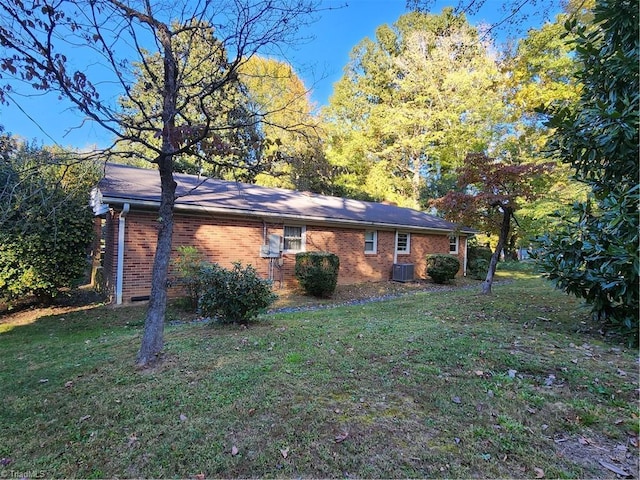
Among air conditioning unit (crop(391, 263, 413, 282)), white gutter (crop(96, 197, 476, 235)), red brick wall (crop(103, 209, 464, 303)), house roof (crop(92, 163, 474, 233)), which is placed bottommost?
air conditioning unit (crop(391, 263, 413, 282))

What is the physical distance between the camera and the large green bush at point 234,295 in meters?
5.94

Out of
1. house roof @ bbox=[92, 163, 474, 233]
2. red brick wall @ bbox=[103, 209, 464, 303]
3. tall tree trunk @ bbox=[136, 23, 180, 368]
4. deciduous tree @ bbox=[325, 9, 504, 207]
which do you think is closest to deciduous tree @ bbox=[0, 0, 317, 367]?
tall tree trunk @ bbox=[136, 23, 180, 368]

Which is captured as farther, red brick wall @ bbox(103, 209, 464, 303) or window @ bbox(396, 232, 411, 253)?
window @ bbox(396, 232, 411, 253)

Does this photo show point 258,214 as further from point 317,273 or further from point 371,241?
point 371,241

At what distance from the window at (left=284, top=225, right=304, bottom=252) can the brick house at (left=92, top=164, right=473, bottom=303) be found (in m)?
0.04

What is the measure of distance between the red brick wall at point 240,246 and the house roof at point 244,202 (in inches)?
16.1

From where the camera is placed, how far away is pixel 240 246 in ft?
34.3

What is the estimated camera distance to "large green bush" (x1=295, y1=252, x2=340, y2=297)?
10258 millimetres

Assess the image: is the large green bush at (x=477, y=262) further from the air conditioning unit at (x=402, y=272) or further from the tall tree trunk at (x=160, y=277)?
the tall tree trunk at (x=160, y=277)

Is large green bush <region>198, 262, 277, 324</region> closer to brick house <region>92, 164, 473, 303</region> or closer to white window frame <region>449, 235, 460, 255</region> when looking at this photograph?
brick house <region>92, 164, 473, 303</region>

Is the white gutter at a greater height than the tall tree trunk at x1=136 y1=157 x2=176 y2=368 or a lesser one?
greater

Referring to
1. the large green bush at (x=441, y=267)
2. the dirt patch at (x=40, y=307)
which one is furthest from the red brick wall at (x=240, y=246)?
the large green bush at (x=441, y=267)

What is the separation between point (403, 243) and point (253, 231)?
24.0 ft

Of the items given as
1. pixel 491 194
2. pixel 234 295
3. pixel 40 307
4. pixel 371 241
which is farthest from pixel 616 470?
pixel 371 241
